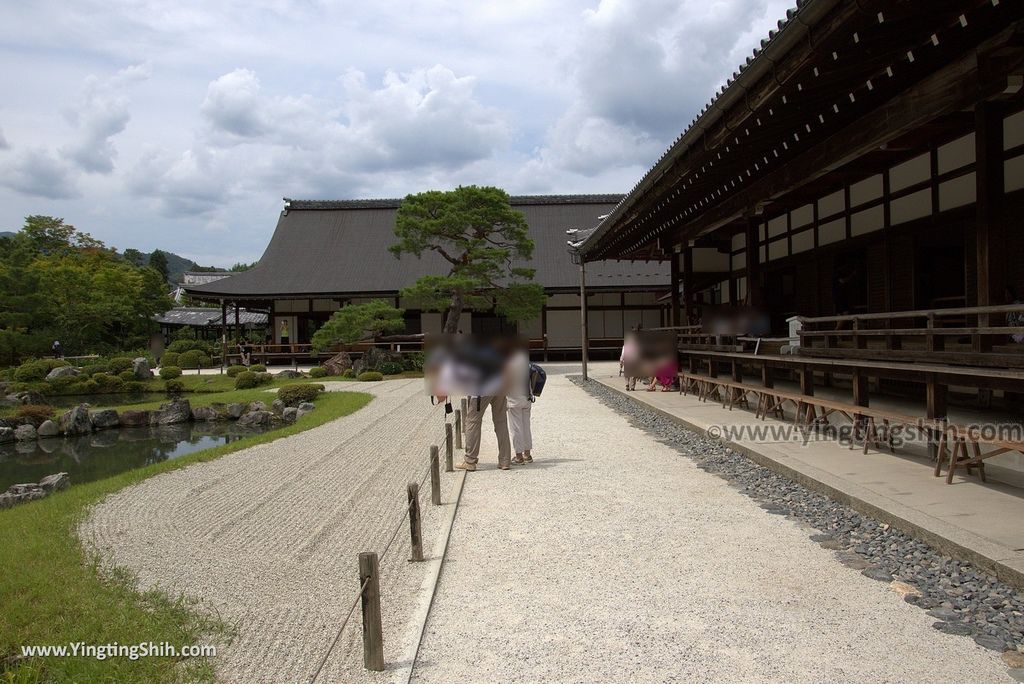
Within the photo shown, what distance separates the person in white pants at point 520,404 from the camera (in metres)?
7.23

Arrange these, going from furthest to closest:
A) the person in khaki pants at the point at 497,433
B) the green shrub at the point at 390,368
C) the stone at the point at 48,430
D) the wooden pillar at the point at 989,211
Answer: the green shrub at the point at 390,368, the stone at the point at 48,430, the person in khaki pants at the point at 497,433, the wooden pillar at the point at 989,211

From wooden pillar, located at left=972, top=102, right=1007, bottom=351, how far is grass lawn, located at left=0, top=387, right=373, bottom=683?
6209mm

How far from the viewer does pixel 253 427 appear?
1576cm

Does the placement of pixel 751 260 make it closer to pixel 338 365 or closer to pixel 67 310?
pixel 338 365

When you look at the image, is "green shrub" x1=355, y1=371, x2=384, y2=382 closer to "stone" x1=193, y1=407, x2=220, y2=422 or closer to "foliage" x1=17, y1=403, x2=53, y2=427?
"stone" x1=193, y1=407, x2=220, y2=422

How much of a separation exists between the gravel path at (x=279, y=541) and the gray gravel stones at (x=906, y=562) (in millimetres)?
2663

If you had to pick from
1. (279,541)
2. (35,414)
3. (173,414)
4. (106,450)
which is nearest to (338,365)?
(173,414)

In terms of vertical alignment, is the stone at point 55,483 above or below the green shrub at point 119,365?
below

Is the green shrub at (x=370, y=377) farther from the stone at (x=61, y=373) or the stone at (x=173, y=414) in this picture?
the stone at (x=61, y=373)

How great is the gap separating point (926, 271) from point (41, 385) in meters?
24.8

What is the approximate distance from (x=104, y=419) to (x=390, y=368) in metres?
8.61

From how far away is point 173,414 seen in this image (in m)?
16.8

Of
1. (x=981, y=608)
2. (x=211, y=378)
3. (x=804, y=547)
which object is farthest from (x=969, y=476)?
(x=211, y=378)

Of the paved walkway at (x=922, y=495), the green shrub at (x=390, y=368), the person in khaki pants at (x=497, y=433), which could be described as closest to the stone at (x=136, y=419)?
the green shrub at (x=390, y=368)
